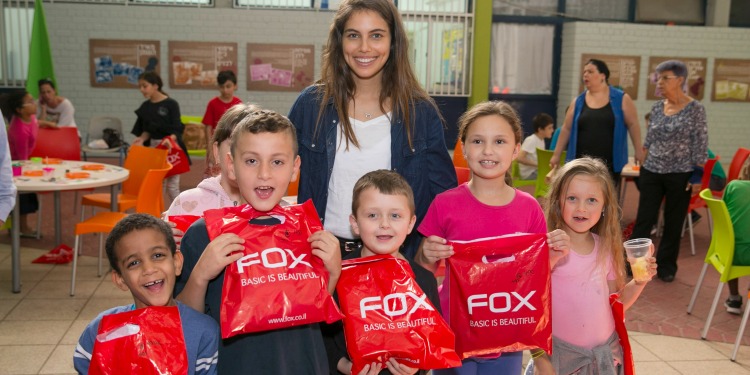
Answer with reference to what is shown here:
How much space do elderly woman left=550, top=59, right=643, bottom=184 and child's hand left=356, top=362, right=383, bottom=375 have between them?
159 inches

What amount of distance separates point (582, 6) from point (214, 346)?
12243 millimetres

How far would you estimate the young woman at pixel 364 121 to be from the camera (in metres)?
2.43

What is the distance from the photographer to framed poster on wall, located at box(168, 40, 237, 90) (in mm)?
11383

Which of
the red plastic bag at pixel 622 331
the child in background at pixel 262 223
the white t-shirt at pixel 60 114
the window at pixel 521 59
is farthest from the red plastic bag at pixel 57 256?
the window at pixel 521 59

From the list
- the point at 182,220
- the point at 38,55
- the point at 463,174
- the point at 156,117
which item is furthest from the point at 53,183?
the point at 38,55

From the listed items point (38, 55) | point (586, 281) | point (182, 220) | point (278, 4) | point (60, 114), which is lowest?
point (586, 281)

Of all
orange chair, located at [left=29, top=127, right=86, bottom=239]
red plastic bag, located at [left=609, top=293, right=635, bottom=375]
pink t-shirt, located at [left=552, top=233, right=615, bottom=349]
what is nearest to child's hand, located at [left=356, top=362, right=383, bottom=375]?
pink t-shirt, located at [left=552, top=233, right=615, bottom=349]

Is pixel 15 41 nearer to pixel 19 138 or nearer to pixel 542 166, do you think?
pixel 19 138

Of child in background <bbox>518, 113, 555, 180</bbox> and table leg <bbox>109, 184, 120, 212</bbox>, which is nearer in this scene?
table leg <bbox>109, 184, 120, 212</bbox>

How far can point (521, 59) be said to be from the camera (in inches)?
497

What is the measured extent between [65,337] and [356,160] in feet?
8.84

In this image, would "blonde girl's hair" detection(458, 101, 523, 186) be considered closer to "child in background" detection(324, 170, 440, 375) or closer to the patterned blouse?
"child in background" detection(324, 170, 440, 375)

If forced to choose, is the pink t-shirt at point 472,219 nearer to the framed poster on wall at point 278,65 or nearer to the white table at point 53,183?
the white table at point 53,183

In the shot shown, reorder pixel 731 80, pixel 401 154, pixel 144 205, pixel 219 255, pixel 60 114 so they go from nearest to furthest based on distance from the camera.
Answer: pixel 219 255 < pixel 401 154 < pixel 144 205 < pixel 60 114 < pixel 731 80
